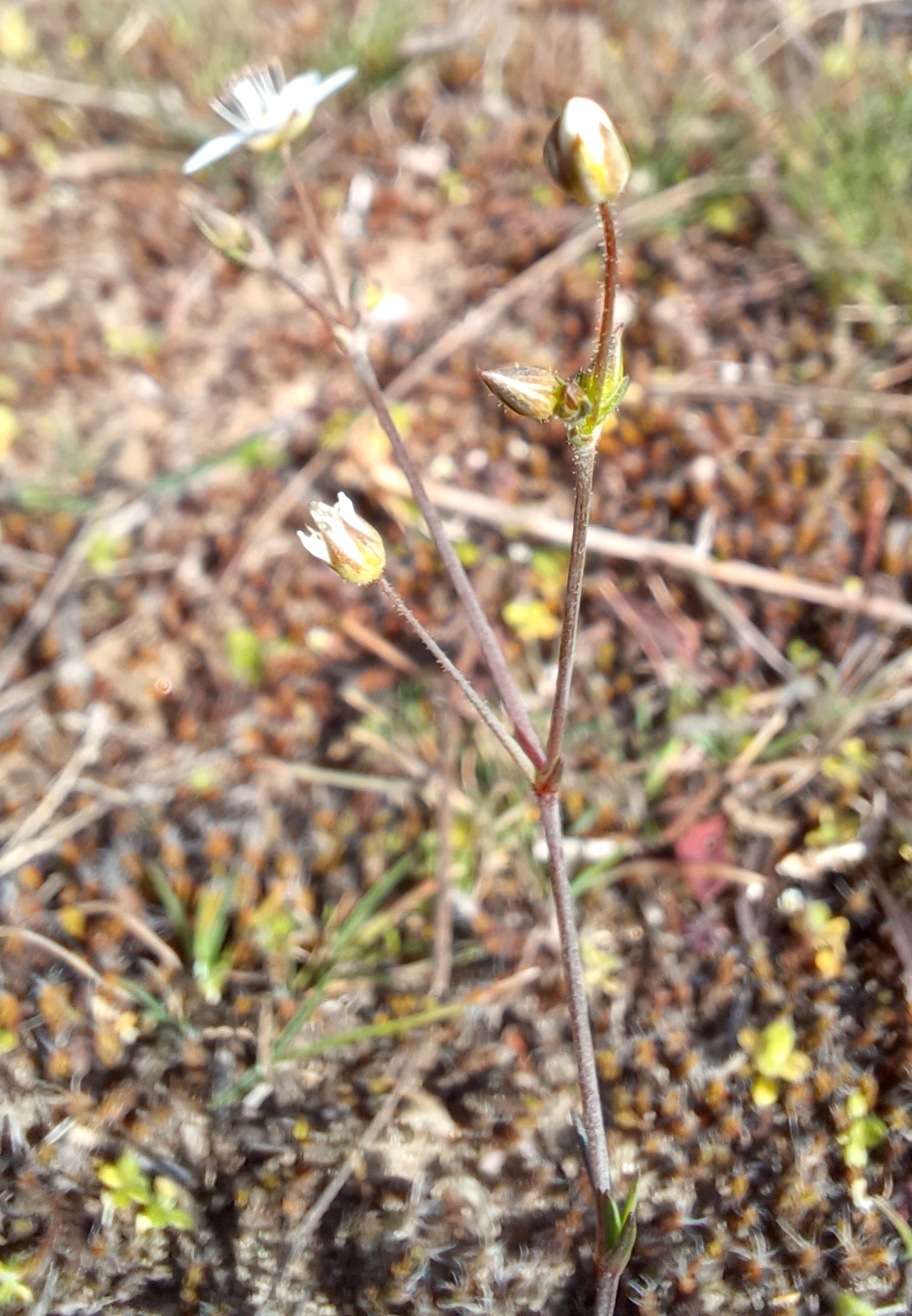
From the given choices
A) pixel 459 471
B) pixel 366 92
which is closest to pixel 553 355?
pixel 459 471

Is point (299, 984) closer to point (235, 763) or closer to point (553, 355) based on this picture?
point (235, 763)

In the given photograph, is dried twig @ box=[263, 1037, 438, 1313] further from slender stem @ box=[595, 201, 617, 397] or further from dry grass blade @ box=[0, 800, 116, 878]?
slender stem @ box=[595, 201, 617, 397]

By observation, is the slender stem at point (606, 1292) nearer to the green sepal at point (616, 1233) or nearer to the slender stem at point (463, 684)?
the green sepal at point (616, 1233)

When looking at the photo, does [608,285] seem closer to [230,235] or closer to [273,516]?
[230,235]

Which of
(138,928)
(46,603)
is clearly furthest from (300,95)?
(138,928)

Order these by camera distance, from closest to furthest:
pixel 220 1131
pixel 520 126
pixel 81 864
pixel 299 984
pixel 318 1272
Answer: pixel 318 1272 → pixel 220 1131 → pixel 299 984 → pixel 81 864 → pixel 520 126

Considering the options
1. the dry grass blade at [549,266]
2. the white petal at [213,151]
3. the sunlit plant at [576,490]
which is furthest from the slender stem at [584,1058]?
the dry grass blade at [549,266]

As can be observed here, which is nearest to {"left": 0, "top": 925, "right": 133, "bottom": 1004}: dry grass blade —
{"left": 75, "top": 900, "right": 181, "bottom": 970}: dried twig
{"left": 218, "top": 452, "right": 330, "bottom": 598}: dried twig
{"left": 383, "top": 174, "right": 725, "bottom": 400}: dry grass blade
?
{"left": 75, "top": 900, "right": 181, "bottom": 970}: dried twig
